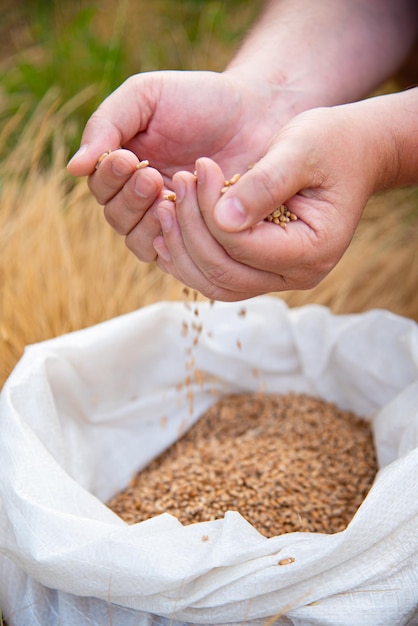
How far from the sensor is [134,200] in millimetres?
977

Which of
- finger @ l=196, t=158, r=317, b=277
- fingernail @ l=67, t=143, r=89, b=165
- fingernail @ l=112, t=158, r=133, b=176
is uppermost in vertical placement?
fingernail @ l=67, t=143, r=89, b=165

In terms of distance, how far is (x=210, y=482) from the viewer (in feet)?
3.84

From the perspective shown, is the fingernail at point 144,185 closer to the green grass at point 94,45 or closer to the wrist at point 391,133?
the wrist at point 391,133

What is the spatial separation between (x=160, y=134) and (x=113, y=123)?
112 millimetres

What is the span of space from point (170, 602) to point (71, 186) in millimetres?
1394

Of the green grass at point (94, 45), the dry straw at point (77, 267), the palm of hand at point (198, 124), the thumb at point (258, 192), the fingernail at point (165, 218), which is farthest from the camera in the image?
the green grass at point (94, 45)

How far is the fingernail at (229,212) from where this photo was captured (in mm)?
823

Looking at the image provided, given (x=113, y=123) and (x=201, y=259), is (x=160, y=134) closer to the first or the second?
(x=113, y=123)

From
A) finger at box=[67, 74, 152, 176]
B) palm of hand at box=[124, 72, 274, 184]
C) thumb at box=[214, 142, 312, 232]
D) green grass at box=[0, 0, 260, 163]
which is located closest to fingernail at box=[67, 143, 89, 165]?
finger at box=[67, 74, 152, 176]

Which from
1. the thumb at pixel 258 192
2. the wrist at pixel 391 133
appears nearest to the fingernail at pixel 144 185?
the thumb at pixel 258 192

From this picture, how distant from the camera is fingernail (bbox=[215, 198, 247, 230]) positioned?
823 millimetres

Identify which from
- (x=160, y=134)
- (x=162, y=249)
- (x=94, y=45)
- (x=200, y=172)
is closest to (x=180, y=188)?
(x=200, y=172)

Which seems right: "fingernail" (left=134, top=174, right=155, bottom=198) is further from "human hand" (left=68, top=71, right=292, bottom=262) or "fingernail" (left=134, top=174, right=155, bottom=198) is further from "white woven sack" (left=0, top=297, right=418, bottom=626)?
"white woven sack" (left=0, top=297, right=418, bottom=626)

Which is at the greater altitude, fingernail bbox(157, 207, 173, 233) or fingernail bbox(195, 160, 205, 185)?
fingernail bbox(195, 160, 205, 185)
